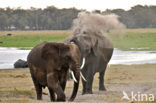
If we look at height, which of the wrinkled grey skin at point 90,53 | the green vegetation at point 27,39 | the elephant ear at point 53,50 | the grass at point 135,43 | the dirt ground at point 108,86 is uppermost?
the elephant ear at point 53,50

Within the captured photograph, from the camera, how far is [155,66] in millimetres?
21375

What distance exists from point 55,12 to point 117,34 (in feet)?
298

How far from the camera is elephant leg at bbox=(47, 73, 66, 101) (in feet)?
30.5

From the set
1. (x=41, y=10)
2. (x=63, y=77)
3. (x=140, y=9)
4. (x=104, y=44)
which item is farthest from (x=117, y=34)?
(x=41, y=10)

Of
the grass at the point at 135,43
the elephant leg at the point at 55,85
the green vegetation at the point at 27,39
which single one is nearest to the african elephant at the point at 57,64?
the elephant leg at the point at 55,85

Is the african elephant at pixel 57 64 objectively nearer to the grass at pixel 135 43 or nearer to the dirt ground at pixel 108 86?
the dirt ground at pixel 108 86

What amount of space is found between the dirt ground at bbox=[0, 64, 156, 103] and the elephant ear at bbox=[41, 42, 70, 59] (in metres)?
0.86

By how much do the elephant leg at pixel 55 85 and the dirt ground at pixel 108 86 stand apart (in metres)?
0.31

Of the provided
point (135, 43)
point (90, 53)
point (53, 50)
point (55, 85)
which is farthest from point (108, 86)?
point (135, 43)

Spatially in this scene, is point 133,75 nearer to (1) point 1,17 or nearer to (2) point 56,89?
(2) point 56,89

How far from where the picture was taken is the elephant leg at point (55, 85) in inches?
366

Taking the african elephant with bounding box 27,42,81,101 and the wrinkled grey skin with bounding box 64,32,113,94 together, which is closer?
the african elephant with bounding box 27,42,81,101

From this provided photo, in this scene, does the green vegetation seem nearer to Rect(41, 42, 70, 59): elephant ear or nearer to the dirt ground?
the dirt ground

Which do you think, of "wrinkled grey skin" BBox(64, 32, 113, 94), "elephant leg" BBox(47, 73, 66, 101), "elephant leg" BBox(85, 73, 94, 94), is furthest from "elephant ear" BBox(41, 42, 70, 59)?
"elephant leg" BBox(85, 73, 94, 94)
